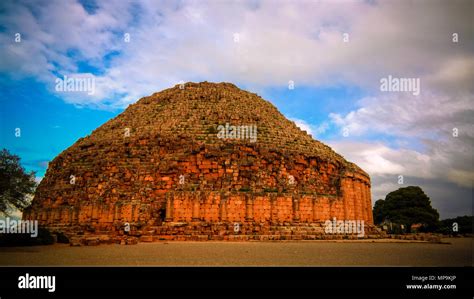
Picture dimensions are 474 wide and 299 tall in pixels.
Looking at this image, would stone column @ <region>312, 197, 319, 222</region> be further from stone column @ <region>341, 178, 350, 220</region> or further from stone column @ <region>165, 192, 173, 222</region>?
stone column @ <region>165, 192, 173, 222</region>

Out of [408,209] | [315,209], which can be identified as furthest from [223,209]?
[408,209]

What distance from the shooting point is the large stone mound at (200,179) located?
20.4 m

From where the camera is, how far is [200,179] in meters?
22.1

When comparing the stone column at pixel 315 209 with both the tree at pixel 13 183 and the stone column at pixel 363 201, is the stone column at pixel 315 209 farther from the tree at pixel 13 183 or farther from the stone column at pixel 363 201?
the tree at pixel 13 183

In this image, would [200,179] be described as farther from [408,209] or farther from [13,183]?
[408,209]

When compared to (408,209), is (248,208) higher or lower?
higher

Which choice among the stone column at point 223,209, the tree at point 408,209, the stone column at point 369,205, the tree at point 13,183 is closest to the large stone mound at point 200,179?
the stone column at point 223,209

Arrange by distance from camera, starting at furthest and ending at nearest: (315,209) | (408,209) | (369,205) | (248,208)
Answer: (408,209)
(369,205)
(315,209)
(248,208)

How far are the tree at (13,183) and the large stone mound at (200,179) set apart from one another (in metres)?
4.46

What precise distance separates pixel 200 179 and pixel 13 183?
951 centimetres

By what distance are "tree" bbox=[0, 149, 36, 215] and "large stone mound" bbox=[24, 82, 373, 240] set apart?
4.46 meters

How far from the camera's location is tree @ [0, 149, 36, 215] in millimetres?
15821

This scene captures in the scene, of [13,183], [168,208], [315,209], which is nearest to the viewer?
[13,183]

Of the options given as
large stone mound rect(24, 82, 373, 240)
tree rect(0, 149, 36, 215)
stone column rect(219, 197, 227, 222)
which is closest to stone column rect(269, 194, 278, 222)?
large stone mound rect(24, 82, 373, 240)
